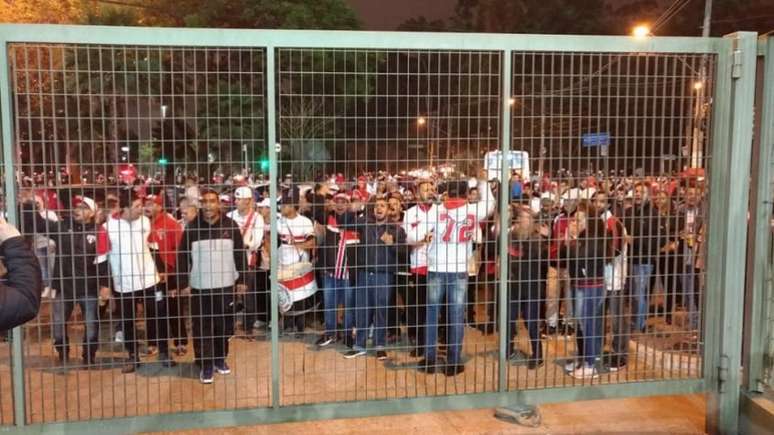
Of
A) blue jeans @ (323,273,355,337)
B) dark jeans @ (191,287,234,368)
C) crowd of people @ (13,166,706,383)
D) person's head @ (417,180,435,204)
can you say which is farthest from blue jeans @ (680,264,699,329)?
dark jeans @ (191,287,234,368)

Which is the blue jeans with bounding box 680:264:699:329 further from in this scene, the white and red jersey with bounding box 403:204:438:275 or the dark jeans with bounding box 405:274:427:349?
the dark jeans with bounding box 405:274:427:349

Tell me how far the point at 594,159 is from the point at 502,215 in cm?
78

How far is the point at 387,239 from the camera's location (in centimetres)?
658

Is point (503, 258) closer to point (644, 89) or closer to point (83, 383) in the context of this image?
point (644, 89)

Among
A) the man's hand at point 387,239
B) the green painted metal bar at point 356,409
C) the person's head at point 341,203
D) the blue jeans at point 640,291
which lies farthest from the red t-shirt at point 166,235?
the blue jeans at point 640,291

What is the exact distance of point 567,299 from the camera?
510 centimetres

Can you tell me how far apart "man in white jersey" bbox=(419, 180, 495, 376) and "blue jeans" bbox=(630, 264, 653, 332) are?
130 cm

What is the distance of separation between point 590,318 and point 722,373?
997mm

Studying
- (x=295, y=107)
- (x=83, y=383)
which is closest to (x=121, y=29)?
(x=295, y=107)

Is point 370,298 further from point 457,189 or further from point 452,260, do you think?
point 457,189

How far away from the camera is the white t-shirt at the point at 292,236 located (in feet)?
21.8

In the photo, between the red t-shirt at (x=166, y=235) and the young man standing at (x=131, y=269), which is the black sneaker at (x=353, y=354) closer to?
the young man standing at (x=131, y=269)

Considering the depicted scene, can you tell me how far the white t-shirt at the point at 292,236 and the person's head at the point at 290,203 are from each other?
0.25ft

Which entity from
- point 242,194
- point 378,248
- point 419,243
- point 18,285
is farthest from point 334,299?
point 18,285
